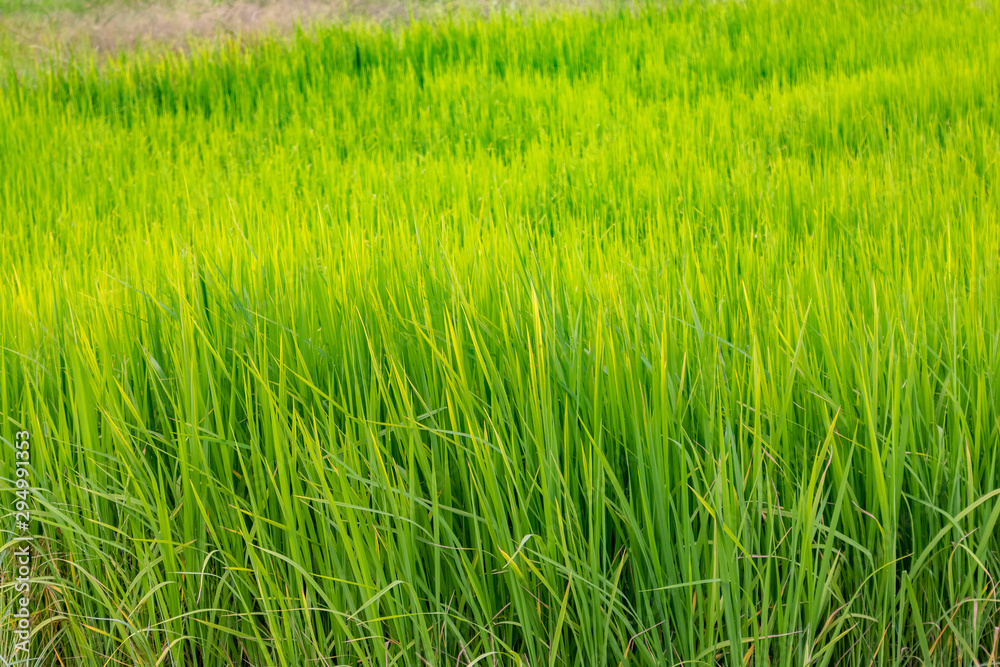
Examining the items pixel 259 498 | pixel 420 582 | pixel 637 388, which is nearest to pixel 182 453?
pixel 259 498

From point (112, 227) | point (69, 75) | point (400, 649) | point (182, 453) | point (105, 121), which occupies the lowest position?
point (400, 649)

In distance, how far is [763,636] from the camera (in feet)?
2.70

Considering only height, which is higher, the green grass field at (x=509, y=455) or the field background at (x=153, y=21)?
the field background at (x=153, y=21)

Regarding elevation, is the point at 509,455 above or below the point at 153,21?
below

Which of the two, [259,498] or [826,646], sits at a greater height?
[259,498]

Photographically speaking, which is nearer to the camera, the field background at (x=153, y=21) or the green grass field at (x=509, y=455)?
the green grass field at (x=509, y=455)

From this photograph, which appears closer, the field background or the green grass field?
the green grass field

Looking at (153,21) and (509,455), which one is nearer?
→ (509,455)

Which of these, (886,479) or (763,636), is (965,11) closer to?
(886,479)

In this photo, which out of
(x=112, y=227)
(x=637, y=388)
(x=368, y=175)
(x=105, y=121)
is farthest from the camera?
(x=105, y=121)

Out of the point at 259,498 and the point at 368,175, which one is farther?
the point at 368,175

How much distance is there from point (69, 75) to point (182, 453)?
323cm

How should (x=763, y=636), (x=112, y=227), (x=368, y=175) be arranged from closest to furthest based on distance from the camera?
(x=763, y=636) → (x=112, y=227) → (x=368, y=175)

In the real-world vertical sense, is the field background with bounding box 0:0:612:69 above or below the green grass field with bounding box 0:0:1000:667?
above
